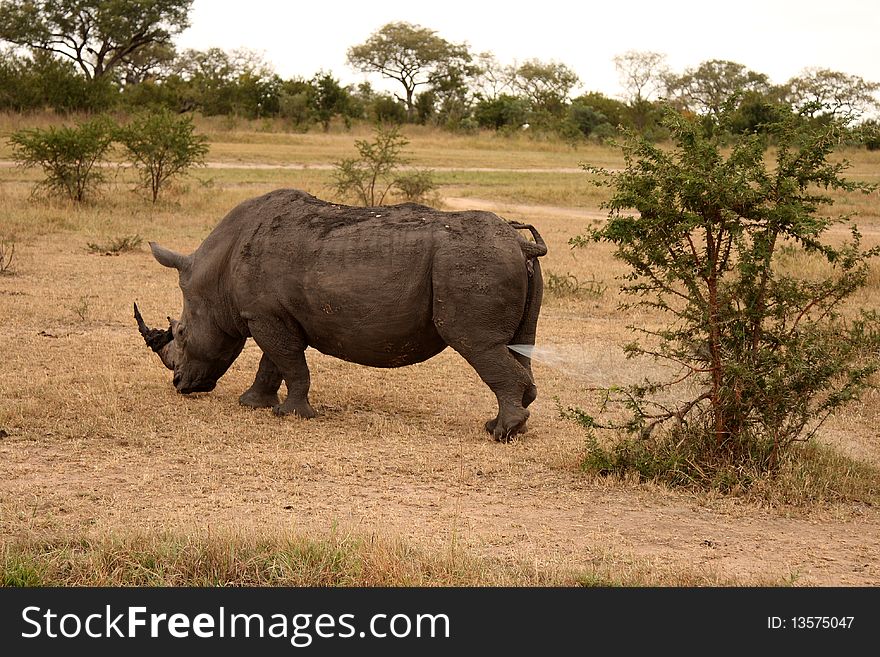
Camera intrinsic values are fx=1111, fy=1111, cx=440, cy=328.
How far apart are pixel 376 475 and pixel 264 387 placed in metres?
1.99

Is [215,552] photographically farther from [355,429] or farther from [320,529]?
[355,429]

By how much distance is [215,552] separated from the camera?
17.2 feet

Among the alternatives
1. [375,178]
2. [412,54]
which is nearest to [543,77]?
[412,54]

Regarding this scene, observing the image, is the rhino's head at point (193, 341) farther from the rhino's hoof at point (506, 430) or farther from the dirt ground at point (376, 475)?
the rhino's hoof at point (506, 430)

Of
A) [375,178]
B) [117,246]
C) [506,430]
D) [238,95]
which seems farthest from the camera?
[238,95]

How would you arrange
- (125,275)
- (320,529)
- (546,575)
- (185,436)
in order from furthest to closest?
(125,275) < (185,436) < (320,529) < (546,575)

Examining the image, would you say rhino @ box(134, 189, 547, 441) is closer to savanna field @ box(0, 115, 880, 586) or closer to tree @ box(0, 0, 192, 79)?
savanna field @ box(0, 115, 880, 586)

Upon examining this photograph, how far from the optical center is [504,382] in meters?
7.76

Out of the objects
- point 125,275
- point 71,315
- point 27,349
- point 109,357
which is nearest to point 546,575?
point 109,357

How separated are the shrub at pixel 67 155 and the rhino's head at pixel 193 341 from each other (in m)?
10.3

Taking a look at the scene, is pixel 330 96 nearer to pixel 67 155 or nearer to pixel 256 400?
pixel 67 155

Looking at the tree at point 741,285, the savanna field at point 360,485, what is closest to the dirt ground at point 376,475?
the savanna field at point 360,485

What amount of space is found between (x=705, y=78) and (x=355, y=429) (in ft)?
189

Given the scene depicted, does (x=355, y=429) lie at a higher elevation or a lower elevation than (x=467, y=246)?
lower
